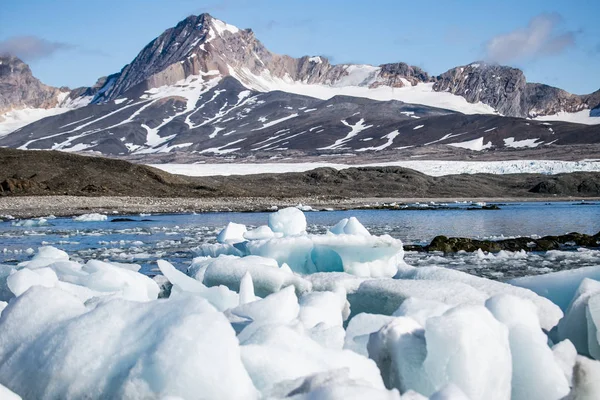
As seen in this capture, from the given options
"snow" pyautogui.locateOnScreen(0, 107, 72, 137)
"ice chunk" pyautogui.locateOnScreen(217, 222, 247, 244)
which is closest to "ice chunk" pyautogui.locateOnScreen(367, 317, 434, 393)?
"ice chunk" pyautogui.locateOnScreen(217, 222, 247, 244)

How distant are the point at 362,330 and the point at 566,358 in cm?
129

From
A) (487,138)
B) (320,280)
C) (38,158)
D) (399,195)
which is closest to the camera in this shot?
(320,280)

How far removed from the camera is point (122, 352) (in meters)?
3.85

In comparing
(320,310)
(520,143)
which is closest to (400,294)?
(320,310)

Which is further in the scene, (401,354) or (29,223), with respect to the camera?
(29,223)

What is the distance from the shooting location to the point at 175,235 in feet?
57.8

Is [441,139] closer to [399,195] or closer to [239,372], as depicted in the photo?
[399,195]

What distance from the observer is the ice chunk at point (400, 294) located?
6023 millimetres

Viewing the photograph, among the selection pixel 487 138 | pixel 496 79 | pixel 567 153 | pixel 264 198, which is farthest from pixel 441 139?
pixel 496 79

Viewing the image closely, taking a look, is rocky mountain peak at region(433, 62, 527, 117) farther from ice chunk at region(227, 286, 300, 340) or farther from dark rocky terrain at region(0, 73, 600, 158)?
ice chunk at region(227, 286, 300, 340)

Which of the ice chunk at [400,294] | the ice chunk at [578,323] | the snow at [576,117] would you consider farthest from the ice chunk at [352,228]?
the snow at [576,117]

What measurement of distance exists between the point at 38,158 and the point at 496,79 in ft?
549

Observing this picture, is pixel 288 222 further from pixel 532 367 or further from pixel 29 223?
pixel 29 223

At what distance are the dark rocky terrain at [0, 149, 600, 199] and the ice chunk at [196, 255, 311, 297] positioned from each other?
27.0 metres
